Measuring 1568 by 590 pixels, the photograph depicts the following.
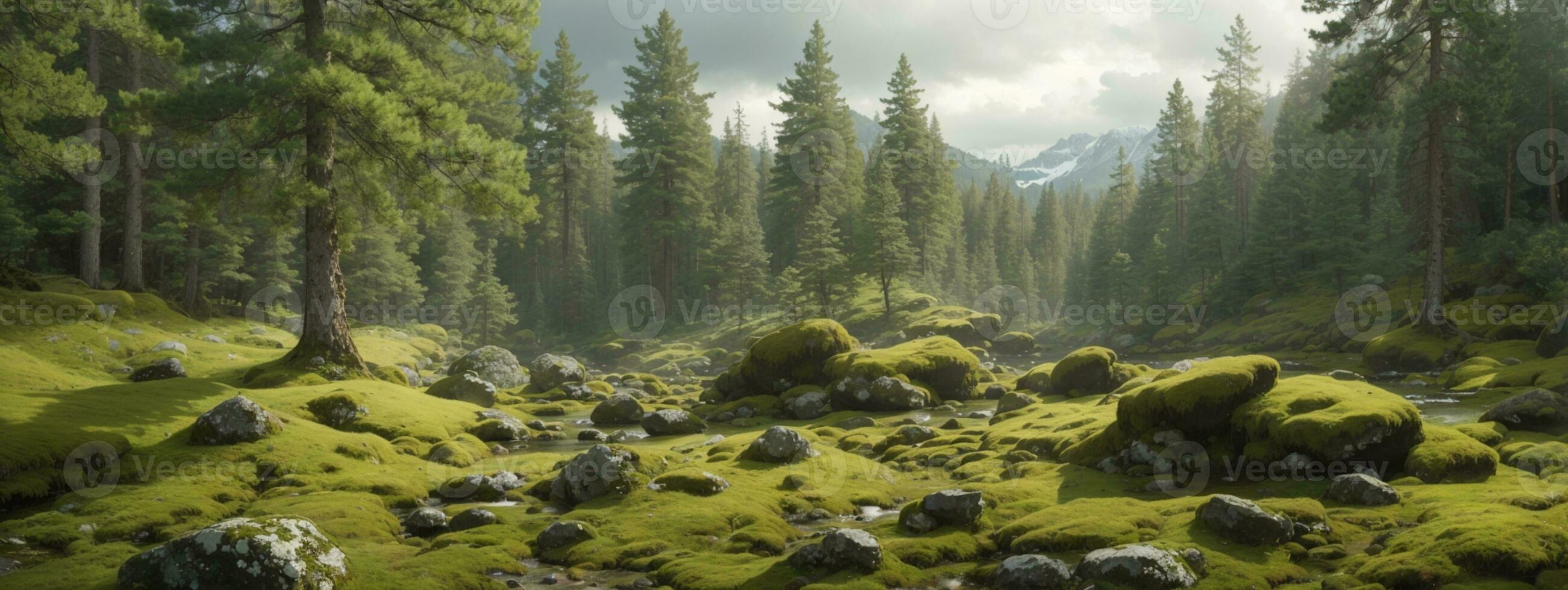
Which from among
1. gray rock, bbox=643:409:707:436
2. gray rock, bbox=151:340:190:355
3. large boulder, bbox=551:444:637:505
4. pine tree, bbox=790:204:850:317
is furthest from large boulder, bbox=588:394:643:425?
pine tree, bbox=790:204:850:317

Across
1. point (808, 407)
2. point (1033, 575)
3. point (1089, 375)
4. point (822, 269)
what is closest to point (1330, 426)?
point (1033, 575)

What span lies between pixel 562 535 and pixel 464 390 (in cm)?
1767

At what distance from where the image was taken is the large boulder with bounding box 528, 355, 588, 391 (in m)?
32.7

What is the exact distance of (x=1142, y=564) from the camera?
860 centimetres

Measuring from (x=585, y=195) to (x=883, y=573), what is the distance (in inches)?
3269

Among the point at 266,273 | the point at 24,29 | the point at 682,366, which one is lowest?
the point at 682,366

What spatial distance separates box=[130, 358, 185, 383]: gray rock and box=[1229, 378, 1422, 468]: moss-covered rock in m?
23.2

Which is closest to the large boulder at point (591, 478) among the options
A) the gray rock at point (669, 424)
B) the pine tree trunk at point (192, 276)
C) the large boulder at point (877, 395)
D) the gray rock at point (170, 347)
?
the gray rock at point (669, 424)

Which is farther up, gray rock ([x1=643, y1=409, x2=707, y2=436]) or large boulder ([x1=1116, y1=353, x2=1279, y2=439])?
large boulder ([x1=1116, y1=353, x2=1279, y2=439])

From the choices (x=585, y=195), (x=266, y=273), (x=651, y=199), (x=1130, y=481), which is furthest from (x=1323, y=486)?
(x=585, y=195)

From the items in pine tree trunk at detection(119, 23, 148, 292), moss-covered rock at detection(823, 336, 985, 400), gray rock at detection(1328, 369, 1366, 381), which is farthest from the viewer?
pine tree trunk at detection(119, 23, 148, 292)

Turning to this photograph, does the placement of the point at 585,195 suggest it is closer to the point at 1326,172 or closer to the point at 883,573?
the point at 1326,172

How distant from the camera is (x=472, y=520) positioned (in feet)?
38.5

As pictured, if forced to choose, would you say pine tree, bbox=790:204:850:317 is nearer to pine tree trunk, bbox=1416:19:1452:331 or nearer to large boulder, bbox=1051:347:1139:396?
large boulder, bbox=1051:347:1139:396
